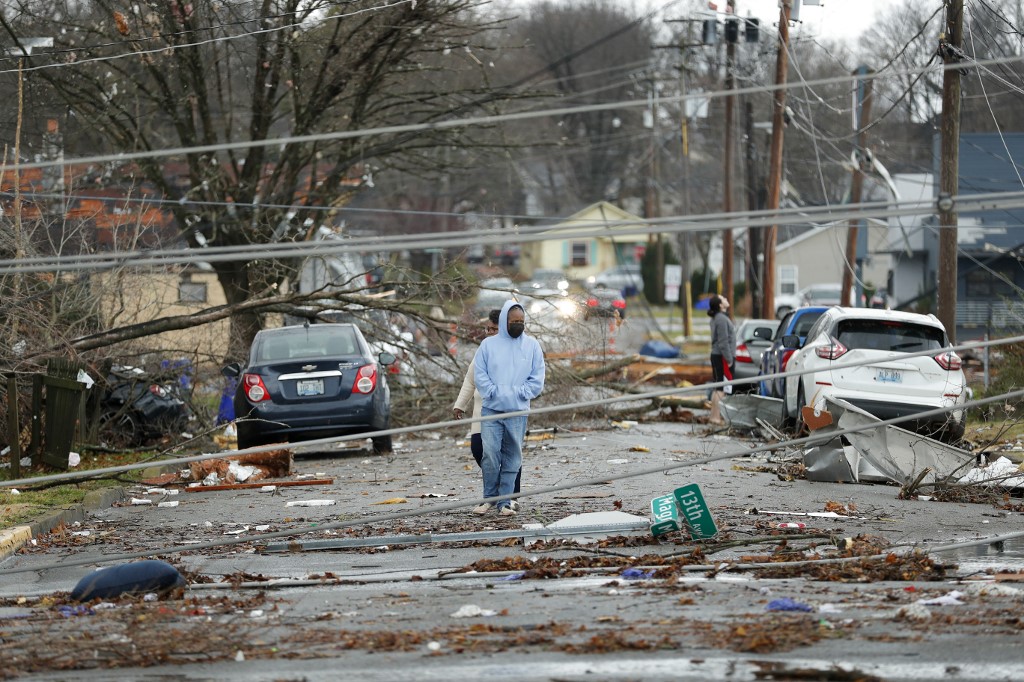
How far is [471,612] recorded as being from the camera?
6.93 m

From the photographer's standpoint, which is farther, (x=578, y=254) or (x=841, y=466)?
(x=578, y=254)

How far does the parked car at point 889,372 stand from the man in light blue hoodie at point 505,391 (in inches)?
219

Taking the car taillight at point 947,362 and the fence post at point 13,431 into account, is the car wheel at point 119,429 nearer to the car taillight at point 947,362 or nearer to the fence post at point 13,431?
the fence post at point 13,431

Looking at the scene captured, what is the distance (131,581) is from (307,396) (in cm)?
935

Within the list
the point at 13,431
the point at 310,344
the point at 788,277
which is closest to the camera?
the point at 13,431

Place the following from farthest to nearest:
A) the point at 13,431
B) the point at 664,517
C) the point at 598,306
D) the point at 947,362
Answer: the point at 598,306, the point at 947,362, the point at 13,431, the point at 664,517

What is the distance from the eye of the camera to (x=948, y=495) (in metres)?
12.1

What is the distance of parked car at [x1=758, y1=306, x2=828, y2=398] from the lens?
19.3 meters

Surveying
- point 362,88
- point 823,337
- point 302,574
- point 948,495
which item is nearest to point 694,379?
point 362,88

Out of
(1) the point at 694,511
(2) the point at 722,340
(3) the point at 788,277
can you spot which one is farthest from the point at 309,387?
(3) the point at 788,277

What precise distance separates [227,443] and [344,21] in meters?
7.31

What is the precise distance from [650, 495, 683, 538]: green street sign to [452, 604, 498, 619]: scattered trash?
8.34 ft

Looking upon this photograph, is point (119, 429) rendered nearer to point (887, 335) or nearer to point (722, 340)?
point (722, 340)

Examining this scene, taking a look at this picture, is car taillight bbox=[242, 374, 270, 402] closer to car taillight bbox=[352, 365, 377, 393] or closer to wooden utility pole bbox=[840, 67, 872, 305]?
car taillight bbox=[352, 365, 377, 393]
